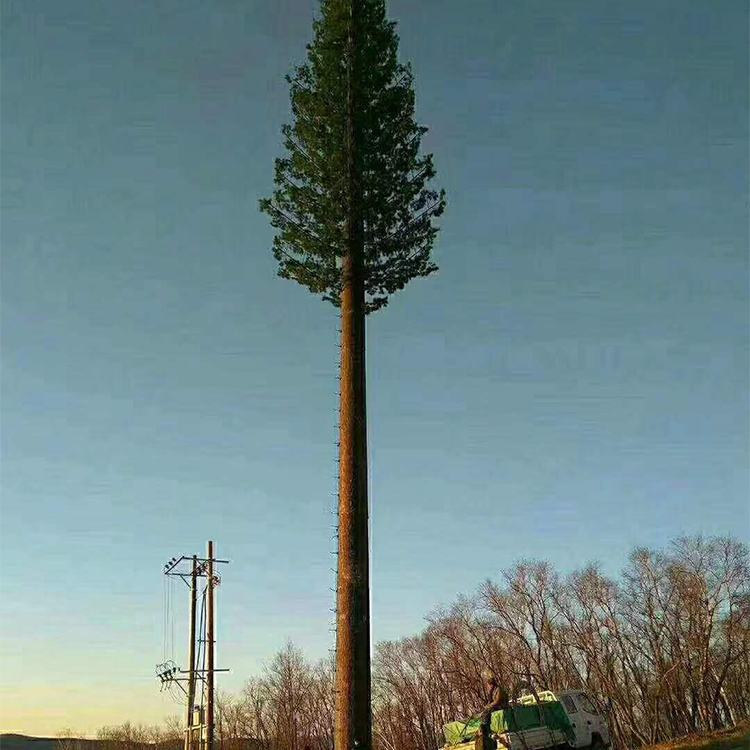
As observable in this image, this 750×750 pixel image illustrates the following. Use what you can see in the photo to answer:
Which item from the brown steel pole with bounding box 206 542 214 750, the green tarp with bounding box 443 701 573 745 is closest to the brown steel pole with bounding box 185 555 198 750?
the brown steel pole with bounding box 206 542 214 750

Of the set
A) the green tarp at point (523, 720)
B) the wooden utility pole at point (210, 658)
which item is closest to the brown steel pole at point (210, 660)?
the wooden utility pole at point (210, 658)

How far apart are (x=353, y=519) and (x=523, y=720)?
981cm

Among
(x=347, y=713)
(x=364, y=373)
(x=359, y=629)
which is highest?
(x=364, y=373)

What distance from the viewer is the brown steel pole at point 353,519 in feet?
52.8

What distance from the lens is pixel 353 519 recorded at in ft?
56.4

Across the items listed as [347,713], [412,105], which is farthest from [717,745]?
[412,105]

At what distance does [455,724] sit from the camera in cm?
2425

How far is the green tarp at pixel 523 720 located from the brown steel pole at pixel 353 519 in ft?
23.8

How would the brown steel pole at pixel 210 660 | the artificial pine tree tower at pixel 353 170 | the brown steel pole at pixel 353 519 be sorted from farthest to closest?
the brown steel pole at pixel 210 660 → the artificial pine tree tower at pixel 353 170 → the brown steel pole at pixel 353 519

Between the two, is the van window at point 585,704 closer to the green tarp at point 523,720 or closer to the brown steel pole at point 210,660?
the green tarp at point 523,720

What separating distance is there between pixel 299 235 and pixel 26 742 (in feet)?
430

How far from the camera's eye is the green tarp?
73.5 ft

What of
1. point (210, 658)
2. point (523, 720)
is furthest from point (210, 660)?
point (523, 720)

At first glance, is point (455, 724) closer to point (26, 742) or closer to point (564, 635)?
point (564, 635)
